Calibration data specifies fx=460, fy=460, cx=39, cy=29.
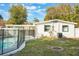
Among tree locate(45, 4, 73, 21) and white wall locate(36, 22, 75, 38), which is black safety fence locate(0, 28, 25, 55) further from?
tree locate(45, 4, 73, 21)

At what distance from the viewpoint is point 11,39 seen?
6.39 m

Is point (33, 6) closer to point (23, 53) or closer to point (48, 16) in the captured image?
point (48, 16)

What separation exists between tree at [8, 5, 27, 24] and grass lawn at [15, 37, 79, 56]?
1.08 ft

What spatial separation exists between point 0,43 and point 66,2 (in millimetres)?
1085

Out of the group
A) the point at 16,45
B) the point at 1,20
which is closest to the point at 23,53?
the point at 16,45

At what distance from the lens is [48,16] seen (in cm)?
642

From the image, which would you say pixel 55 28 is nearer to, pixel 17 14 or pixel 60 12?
pixel 60 12

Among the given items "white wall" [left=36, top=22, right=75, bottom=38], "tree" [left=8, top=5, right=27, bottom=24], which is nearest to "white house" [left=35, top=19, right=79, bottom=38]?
"white wall" [left=36, top=22, right=75, bottom=38]

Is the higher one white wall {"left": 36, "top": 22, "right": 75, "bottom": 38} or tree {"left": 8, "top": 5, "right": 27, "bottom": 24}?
tree {"left": 8, "top": 5, "right": 27, "bottom": 24}

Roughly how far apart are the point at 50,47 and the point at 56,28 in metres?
0.28

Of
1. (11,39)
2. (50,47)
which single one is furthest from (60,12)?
(11,39)

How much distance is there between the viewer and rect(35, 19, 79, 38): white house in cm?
641

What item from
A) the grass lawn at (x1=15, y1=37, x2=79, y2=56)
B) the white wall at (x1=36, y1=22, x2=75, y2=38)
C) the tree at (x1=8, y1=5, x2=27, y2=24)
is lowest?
the grass lawn at (x1=15, y1=37, x2=79, y2=56)

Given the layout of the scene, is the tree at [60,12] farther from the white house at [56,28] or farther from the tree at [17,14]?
the tree at [17,14]
